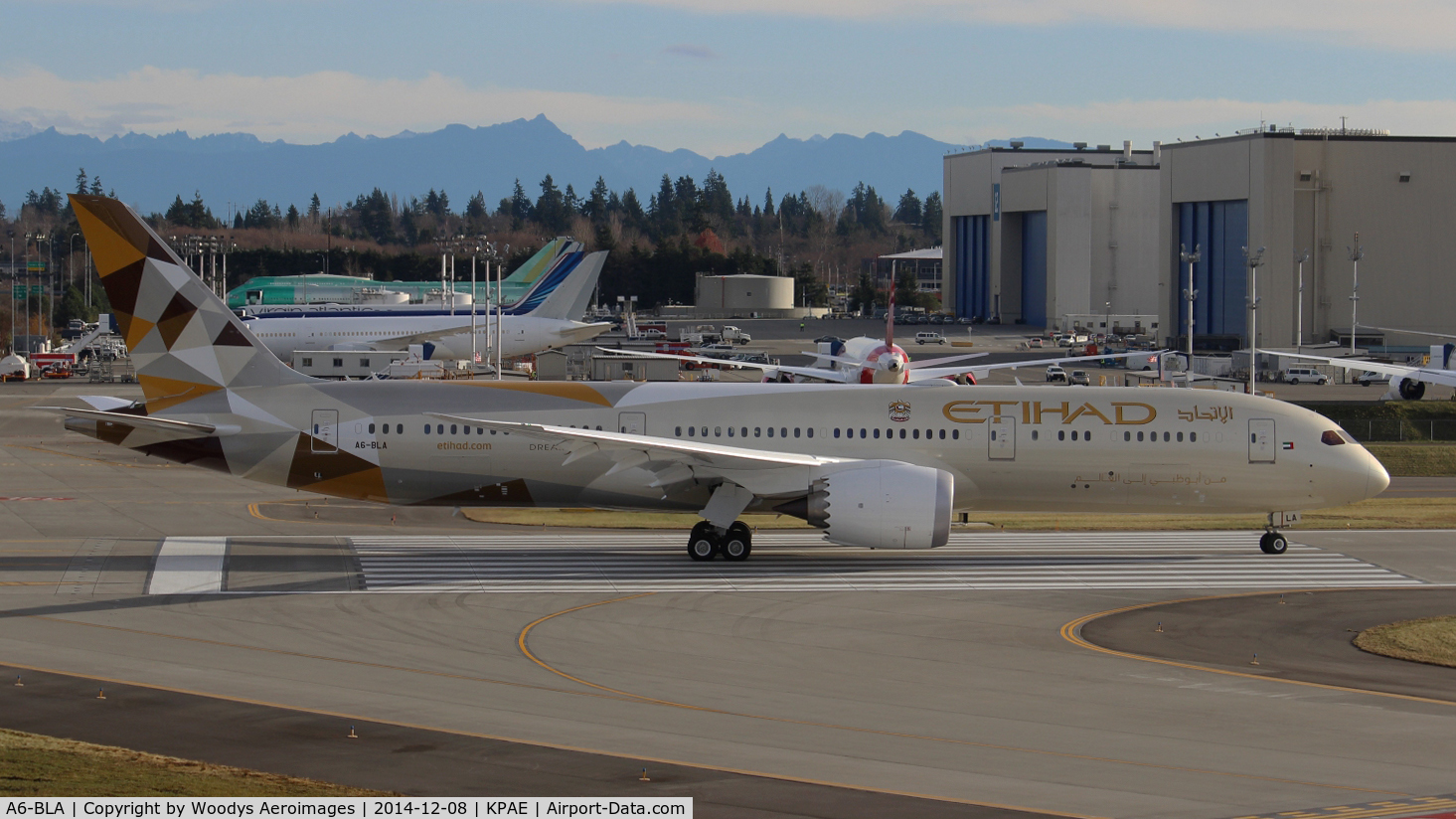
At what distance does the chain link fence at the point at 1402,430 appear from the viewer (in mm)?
66562

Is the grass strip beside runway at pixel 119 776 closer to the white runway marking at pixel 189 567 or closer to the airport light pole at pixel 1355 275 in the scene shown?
the white runway marking at pixel 189 567

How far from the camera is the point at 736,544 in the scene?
31.8 metres

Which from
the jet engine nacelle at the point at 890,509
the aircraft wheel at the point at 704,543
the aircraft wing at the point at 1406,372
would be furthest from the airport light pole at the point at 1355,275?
the aircraft wheel at the point at 704,543

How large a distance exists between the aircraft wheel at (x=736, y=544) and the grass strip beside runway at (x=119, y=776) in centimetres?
1713

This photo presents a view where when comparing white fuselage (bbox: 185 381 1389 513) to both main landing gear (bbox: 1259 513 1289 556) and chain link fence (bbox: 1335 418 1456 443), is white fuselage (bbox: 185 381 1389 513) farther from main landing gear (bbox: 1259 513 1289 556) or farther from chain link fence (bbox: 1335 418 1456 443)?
chain link fence (bbox: 1335 418 1456 443)

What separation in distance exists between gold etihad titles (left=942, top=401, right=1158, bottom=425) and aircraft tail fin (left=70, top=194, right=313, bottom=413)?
16.1m

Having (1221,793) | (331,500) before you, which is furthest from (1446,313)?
(1221,793)

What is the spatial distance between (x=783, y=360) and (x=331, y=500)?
3021 inches

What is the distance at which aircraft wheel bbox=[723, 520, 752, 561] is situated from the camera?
31844mm

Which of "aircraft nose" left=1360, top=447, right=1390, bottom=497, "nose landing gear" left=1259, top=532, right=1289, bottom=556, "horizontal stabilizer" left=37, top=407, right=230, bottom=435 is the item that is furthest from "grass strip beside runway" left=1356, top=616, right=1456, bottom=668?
"horizontal stabilizer" left=37, top=407, right=230, bottom=435

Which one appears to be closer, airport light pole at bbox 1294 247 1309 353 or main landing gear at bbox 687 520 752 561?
main landing gear at bbox 687 520 752 561

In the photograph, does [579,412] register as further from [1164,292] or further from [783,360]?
[1164,292]

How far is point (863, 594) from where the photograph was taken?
92.8ft

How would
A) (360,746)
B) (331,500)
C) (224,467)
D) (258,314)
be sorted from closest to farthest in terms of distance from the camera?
(360,746) → (224,467) → (331,500) → (258,314)
